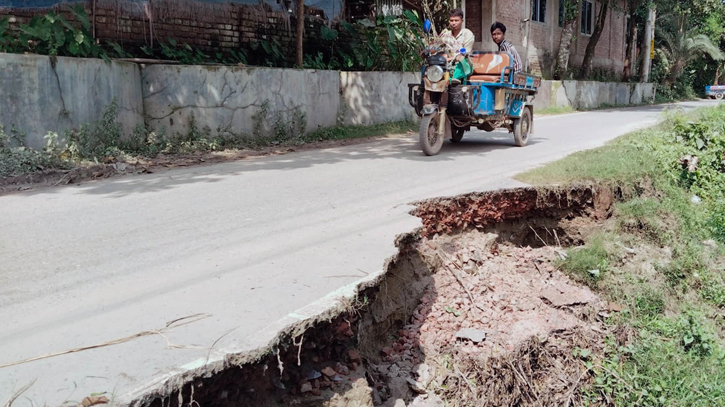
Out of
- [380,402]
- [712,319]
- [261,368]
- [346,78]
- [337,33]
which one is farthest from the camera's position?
[337,33]

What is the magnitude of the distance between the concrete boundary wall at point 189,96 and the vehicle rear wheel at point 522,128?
3.81 metres

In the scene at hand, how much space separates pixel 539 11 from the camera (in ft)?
82.1

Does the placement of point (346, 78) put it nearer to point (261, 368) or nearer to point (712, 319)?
point (712, 319)

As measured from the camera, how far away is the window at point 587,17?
95.9 ft

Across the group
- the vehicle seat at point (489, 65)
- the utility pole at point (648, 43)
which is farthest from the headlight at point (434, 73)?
the utility pole at point (648, 43)

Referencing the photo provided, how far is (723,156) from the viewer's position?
8.41 meters

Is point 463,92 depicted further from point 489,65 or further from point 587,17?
point 587,17

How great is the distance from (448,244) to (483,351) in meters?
1.40

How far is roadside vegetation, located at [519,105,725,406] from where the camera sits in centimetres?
480

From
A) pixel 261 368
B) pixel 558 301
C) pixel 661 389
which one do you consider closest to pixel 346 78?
pixel 558 301

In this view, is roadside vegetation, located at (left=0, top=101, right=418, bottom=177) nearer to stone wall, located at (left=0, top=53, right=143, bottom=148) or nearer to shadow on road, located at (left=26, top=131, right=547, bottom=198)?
stone wall, located at (left=0, top=53, right=143, bottom=148)

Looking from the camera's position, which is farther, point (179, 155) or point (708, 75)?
point (708, 75)

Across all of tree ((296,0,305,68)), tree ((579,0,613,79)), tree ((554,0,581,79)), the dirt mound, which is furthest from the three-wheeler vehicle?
tree ((579,0,613,79))

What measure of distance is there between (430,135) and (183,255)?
5189 mm
